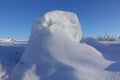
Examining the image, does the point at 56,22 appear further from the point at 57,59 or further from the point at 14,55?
the point at 14,55

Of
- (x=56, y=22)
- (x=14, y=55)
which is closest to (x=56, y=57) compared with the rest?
(x=56, y=22)

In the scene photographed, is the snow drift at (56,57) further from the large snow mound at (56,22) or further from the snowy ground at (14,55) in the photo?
the snowy ground at (14,55)

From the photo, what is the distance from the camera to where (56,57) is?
14.3ft

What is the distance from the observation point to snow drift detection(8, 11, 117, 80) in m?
3.87

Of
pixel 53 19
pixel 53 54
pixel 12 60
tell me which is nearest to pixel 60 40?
pixel 53 54

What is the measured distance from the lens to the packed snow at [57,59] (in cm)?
387

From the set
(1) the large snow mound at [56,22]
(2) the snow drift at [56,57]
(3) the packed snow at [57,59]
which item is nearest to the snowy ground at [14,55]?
(3) the packed snow at [57,59]

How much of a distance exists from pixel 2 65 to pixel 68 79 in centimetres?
240

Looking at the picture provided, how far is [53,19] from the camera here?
5387mm

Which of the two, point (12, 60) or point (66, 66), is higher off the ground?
point (66, 66)

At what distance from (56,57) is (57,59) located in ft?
0.24

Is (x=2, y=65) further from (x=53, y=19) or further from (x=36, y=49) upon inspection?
(x=53, y=19)

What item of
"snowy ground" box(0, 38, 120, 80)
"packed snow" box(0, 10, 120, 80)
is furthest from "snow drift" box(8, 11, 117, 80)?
"snowy ground" box(0, 38, 120, 80)

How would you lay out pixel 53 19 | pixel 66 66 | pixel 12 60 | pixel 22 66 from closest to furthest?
1. pixel 66 66
2. pixel 22 66
3. pixel 53 19
4. pixel 12 60
